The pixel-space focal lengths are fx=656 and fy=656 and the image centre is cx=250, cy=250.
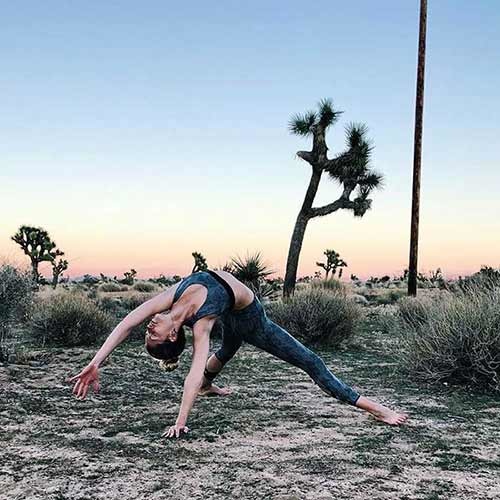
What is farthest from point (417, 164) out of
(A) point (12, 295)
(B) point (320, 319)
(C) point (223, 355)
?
(C) point (223, 355)

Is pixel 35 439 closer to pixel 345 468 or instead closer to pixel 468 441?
pixel 345 468

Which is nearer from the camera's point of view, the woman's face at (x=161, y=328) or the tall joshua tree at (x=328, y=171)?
the woman's face at (x=161, y=328)

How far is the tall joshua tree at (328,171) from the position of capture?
21.0 meters

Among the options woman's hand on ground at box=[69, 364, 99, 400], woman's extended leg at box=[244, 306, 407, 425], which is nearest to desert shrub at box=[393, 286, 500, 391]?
woman's extended leg at box=[244, 306, 407, 425]

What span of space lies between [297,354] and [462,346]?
9.85 ft

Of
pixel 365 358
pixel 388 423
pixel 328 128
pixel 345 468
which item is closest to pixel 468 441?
pixel 388 423

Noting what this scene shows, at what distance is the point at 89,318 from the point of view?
1126 centimetres

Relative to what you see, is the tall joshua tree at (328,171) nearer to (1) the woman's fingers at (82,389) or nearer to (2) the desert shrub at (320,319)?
(2) the desert shrub at (320,319)

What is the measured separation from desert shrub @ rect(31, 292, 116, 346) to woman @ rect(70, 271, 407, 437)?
5.87 m

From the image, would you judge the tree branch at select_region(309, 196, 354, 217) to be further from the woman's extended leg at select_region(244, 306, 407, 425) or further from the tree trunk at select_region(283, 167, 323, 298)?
the woman's extended leg at select_region(244, 306, 407, 425)

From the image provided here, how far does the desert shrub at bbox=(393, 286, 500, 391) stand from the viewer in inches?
298

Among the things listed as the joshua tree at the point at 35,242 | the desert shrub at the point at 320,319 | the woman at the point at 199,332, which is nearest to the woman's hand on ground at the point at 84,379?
the woman at the point at 199,332

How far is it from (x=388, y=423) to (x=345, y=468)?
4.57 ft

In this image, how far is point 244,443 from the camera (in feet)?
16.7
